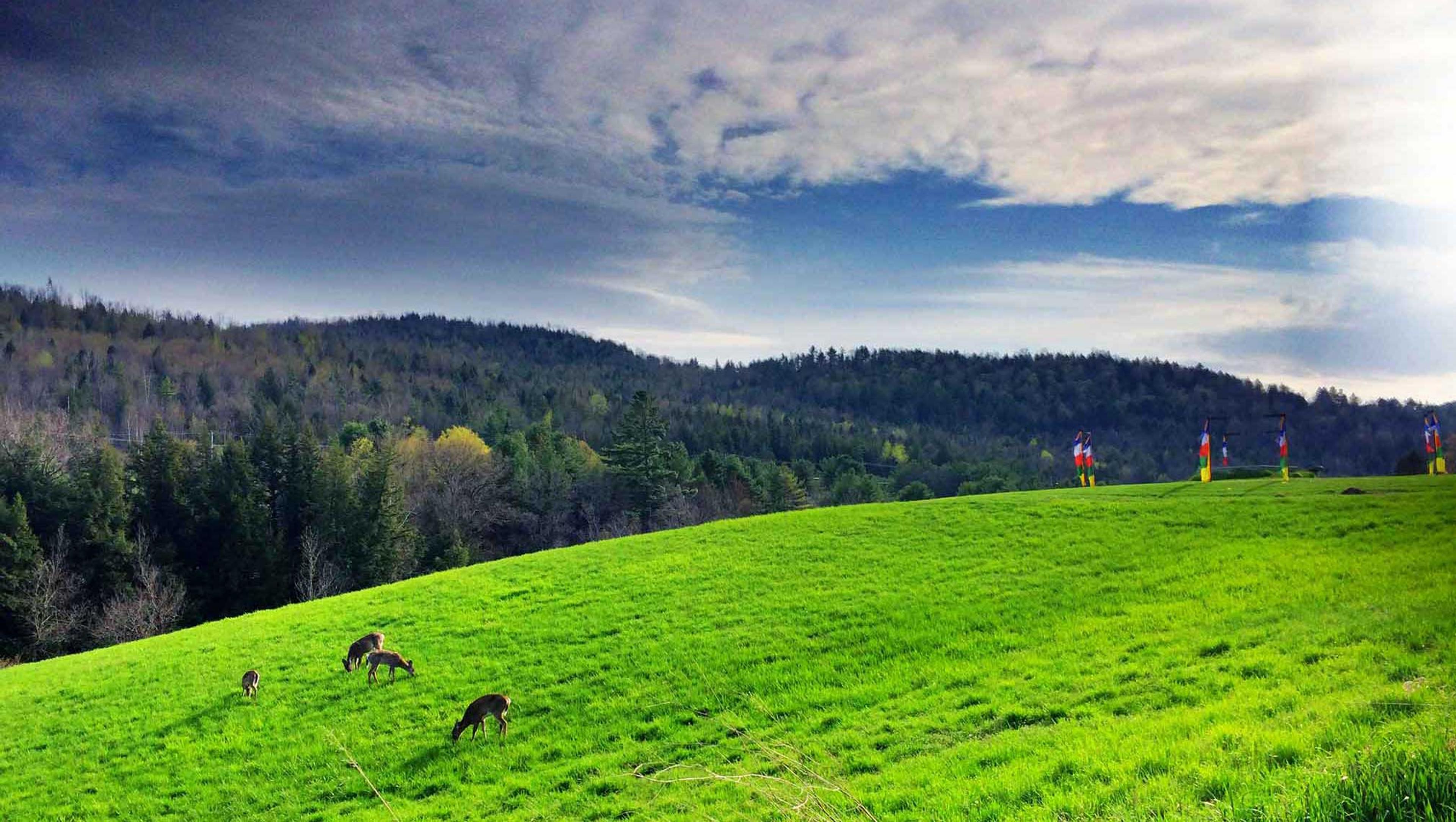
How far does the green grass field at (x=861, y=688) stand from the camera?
6.91 m

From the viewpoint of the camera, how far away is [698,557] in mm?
25328

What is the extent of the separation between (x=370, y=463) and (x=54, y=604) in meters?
22.8

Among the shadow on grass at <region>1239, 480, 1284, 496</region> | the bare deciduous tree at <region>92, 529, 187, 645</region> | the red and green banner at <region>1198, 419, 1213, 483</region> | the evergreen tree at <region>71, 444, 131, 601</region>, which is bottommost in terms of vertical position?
the bare deciduous tree at <region>92, 529, 187, 645</region>

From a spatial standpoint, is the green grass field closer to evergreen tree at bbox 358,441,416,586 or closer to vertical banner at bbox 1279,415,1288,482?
vertical banner at bbox 1279,415,1288,482

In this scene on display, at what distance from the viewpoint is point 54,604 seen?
46.1m

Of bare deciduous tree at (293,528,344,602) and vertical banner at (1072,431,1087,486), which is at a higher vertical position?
vertical banner at (1072,431,1087,486)

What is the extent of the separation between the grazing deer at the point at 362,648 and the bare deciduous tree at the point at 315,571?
41265mm

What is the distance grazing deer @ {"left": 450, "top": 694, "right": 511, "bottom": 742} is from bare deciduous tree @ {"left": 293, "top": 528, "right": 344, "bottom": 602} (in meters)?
47.2

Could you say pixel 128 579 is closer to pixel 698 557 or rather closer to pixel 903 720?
pixel 698 557

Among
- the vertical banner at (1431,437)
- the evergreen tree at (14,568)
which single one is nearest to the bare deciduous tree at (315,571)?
the evergreen tree at (14,568)

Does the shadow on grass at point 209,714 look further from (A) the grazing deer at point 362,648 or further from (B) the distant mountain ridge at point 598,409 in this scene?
(B) the distant mountain ridge at point 598,409

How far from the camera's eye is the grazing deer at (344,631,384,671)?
54.8 feet

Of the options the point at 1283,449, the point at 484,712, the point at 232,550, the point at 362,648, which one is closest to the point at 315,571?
the point at 232,550

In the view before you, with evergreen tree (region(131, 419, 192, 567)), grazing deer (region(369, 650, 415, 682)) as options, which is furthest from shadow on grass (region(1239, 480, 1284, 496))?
evergreen tree (region(131, 419, 192, 567))
